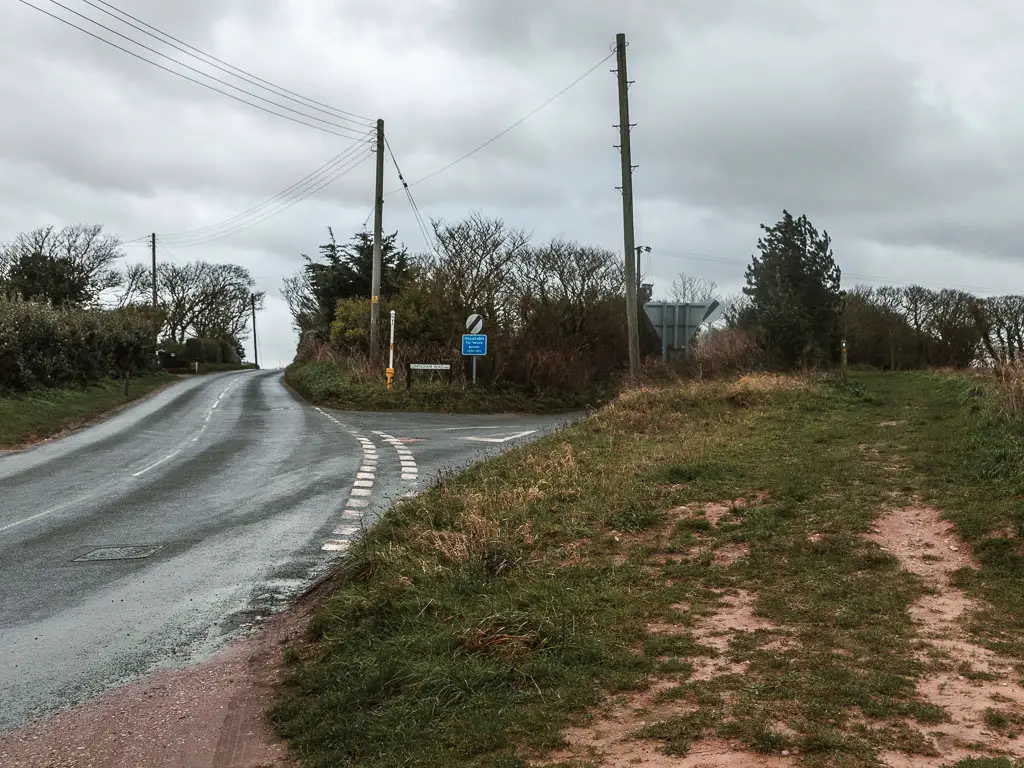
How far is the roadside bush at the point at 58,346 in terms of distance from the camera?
27.8m

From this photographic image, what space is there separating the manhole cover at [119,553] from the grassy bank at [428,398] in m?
19.5

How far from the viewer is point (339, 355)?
38000 millimetres

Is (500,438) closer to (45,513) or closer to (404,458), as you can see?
(404,458)

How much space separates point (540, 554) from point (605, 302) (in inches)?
1373

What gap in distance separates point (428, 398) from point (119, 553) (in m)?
20.3

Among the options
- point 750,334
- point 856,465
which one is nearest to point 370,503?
point 856,465

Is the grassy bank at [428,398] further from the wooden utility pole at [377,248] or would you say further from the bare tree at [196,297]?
the bare tree at [196,297]

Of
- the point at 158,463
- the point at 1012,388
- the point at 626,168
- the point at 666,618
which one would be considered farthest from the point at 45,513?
the point at 626,168

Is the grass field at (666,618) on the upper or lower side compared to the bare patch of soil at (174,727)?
upper

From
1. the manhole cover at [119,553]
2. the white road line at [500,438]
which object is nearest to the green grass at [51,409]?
the white road line at [500,438]

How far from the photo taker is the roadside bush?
2777cm

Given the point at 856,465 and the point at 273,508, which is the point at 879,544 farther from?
the point at 273,508

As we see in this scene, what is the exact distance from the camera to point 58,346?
31547 millimetres

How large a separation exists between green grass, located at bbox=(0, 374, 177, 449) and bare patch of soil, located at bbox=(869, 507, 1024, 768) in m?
19.6
